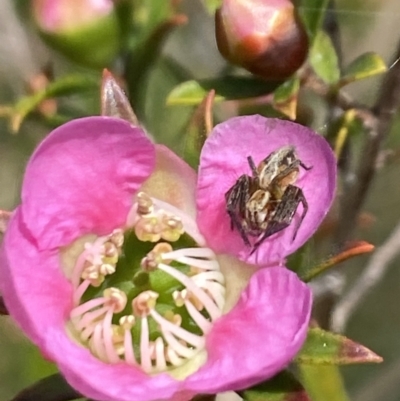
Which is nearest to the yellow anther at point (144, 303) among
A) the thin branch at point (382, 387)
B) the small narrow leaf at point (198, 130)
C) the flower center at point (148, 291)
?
the flower center at point (148, 291)

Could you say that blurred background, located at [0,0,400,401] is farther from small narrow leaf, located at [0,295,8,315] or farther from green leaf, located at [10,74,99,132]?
small narrow leaf, located at [0,295,8,315]

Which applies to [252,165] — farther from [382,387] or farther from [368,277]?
[382,387]

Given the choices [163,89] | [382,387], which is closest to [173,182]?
[163,89]

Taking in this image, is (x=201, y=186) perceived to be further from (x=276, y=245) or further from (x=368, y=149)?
(x=368, y=149)

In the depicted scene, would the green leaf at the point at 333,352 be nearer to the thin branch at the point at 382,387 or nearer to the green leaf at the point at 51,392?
the green leaf at the point at 51,392

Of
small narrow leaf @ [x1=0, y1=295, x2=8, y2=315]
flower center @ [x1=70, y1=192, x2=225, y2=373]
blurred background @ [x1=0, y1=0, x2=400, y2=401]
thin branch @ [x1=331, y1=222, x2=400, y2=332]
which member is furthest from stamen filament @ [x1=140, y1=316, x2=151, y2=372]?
thin branch @ [x1=331, y1=222, x2=400, y2=332]

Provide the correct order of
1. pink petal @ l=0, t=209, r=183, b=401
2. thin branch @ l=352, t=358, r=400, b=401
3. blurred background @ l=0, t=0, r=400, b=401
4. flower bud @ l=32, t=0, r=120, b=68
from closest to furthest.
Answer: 1. pink petal @ l=0, t=209, r=183, b=401
2. flower bud @ l=32, t=0, r=120, b=68
3. blurred background @ l=0, t=0, r=400, b=401
4. thin branch @ l=352, t=358, r=400, b=401
